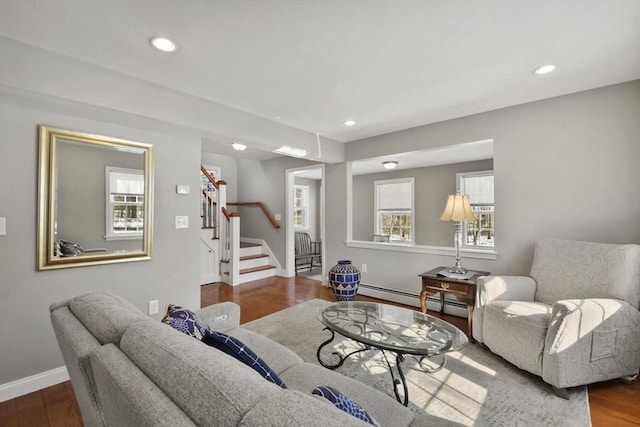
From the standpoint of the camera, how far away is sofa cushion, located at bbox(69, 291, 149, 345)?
42.8 inches

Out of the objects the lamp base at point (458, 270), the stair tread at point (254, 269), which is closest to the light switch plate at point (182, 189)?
the stair tread at point (254, 269)

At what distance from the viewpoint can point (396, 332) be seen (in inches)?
79.9

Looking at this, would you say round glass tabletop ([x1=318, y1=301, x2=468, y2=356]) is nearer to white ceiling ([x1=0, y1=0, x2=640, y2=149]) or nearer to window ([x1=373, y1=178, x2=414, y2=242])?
white ceiling ([x1=0, y1=0, x2=640, y2=149])

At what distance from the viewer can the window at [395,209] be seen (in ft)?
22.7

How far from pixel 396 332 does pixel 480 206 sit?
4833 mm

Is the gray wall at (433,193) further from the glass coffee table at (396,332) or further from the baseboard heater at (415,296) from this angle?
the glass coffee table at (396,332)

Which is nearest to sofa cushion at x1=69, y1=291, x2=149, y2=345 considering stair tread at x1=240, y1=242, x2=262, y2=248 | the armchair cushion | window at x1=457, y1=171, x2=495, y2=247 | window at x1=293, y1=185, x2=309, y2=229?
the armchair cushion

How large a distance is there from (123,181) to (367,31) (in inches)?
92.0

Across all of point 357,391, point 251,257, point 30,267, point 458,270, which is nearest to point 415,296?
point 458,270

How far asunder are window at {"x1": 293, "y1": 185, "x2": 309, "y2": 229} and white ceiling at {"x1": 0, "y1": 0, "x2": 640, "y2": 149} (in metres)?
→ 5.11

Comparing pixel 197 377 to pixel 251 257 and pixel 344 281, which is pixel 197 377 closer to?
pixel 344 281

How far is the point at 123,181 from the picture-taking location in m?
2.62

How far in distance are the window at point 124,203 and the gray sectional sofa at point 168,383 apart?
4.40ft

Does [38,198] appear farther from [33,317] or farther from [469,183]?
[469,183]
